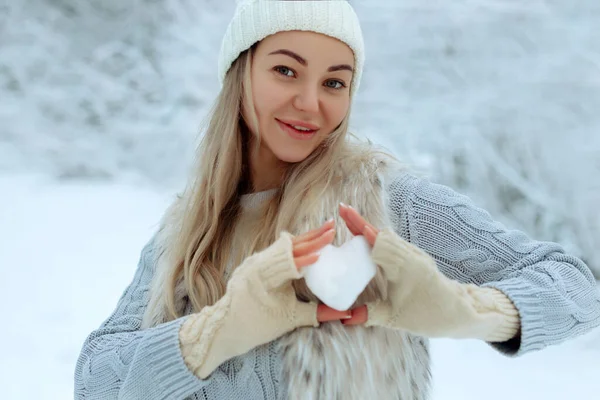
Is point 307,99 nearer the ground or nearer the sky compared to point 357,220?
nearer the sky

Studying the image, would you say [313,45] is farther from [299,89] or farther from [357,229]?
[357,229]

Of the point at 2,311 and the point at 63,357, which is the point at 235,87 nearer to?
the point at 63,357

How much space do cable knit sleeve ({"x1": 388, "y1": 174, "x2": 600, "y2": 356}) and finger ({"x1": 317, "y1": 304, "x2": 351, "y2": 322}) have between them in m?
0.22

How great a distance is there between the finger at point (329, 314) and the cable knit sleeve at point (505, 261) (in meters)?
0.22

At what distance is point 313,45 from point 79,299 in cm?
181

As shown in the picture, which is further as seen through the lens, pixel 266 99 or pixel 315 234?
pixel 266 99

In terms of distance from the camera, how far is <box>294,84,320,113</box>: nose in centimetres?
98

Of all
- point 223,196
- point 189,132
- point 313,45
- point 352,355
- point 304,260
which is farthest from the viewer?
point 189,132

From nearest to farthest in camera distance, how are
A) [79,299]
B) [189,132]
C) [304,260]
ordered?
[304,260]
[79,299]
[189,132]

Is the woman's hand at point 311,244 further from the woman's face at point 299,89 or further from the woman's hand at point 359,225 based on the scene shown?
the woman's face at point 299,89

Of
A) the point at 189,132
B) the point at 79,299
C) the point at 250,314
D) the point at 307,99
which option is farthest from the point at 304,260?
the point at 189,132

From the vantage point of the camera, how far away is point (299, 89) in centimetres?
99

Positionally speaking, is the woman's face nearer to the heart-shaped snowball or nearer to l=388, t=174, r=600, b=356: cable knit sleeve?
l=388, t=174, r=600, b=356: cable knit sleeve

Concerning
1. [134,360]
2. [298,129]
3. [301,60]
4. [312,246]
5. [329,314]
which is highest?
[301,60]
